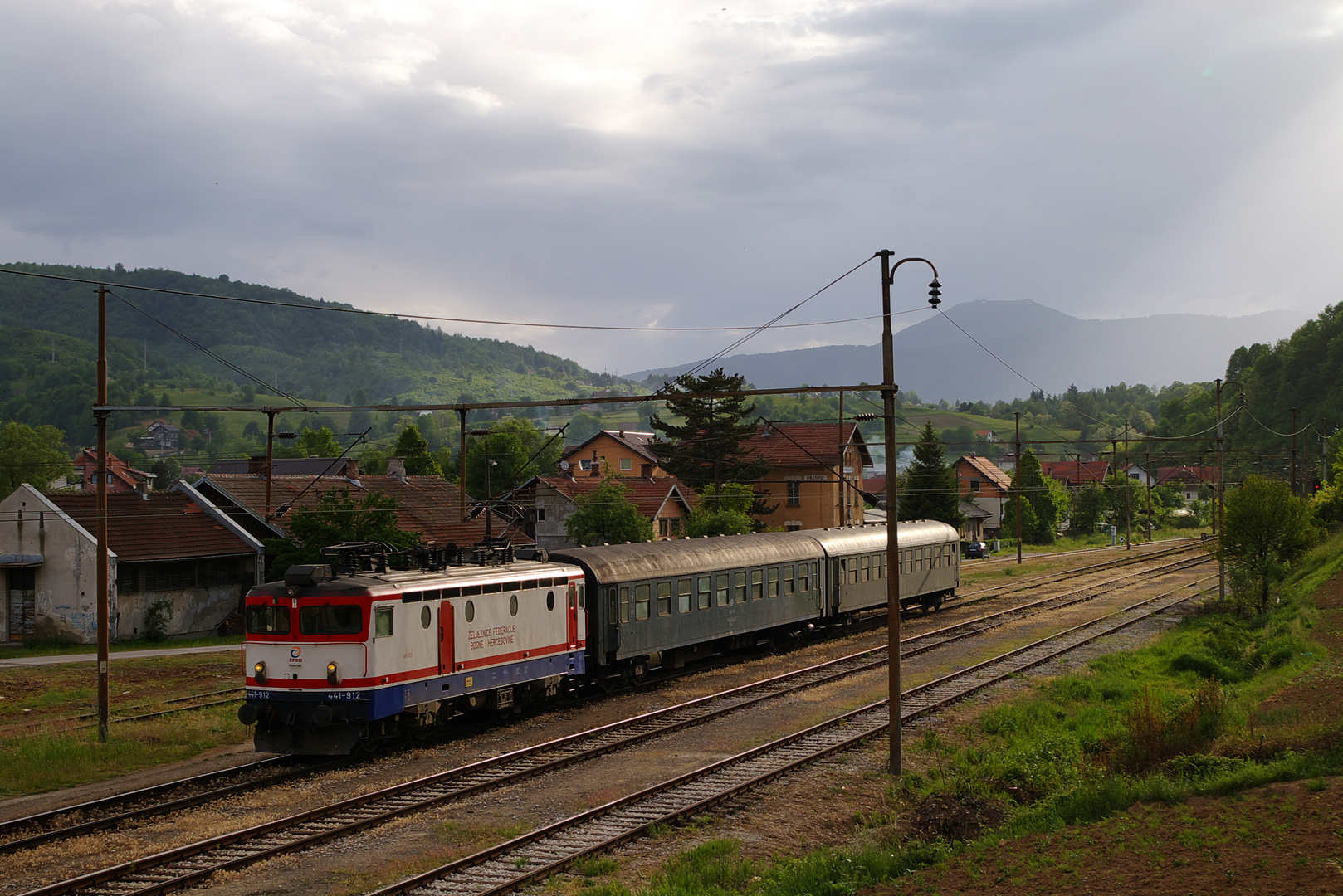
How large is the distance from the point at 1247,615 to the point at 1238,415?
110965 mm

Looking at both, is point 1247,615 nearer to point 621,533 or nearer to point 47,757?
point 621,533

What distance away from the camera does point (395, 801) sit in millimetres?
15352

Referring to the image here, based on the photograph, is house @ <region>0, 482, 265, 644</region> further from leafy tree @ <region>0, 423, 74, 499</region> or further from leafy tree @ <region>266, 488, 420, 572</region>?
leafy tree @ <region>0, 423, 74, 499</region>

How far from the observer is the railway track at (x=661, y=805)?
39.3 ft

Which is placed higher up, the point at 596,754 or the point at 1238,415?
the point at 1238,415

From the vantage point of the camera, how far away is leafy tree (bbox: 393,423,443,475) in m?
98.0

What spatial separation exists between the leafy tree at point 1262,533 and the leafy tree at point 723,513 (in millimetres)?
19065

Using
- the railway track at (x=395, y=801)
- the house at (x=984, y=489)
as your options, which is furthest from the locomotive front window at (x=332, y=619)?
the house at (x=984, y=489)

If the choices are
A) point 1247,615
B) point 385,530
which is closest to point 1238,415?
point 1247,615

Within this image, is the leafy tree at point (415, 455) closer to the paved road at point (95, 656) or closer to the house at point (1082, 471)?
the paved road at point (95, 656)

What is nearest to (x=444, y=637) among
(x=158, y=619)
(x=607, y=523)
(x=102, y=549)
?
(x=102, y=549)

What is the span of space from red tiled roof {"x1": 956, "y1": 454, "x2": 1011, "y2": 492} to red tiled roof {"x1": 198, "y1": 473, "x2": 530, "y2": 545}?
61146 millimetres

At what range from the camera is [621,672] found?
25266 millimetres

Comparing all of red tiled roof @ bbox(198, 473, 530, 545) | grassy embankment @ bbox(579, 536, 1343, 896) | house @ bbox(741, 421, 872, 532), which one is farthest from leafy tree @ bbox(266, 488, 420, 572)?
house @ bbox(741, 421, 872, 532)
